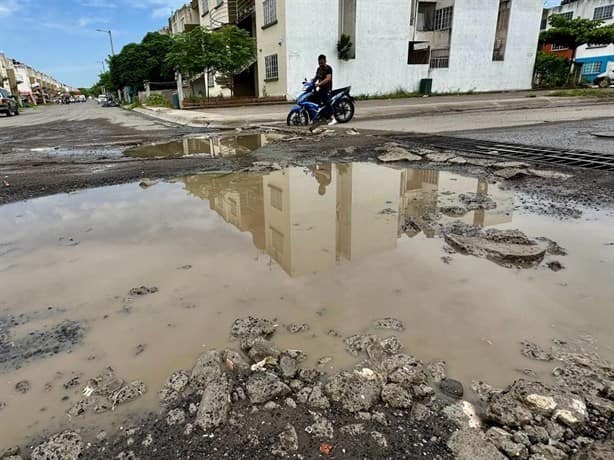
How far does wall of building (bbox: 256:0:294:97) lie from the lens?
20062 mm

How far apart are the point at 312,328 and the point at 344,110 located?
32.7 ft

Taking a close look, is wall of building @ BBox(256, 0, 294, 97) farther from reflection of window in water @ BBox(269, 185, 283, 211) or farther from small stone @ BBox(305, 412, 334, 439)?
small stone @ BBox(305, 412, 334, 439)

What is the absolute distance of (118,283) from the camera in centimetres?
257

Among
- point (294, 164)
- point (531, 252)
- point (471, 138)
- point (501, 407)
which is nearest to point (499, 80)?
point (471, 138)

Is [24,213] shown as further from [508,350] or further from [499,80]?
[499,80]

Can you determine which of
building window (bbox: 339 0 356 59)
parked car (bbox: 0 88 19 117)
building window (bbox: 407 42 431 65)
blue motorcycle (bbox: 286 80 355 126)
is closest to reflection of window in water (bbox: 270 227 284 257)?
blue motorcycle (bbox: 286 80 355 126)

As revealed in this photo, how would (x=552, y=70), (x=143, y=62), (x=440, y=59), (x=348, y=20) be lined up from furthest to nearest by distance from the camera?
(x=143, y=62)
(x=552, y=70)
(x=440, y=59)
(x=348, y=20)

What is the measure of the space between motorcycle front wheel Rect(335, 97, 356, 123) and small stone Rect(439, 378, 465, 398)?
10017mm

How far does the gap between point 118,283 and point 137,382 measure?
1043 millimetres

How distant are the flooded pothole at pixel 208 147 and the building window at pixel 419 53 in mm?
19346

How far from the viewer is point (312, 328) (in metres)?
2.05

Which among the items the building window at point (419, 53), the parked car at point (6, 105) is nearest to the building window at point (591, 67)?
the building window at point (419, 53)

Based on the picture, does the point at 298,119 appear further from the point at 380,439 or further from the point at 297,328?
the point at 380,439

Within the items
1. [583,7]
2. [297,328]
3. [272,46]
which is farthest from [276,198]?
[583,7]
